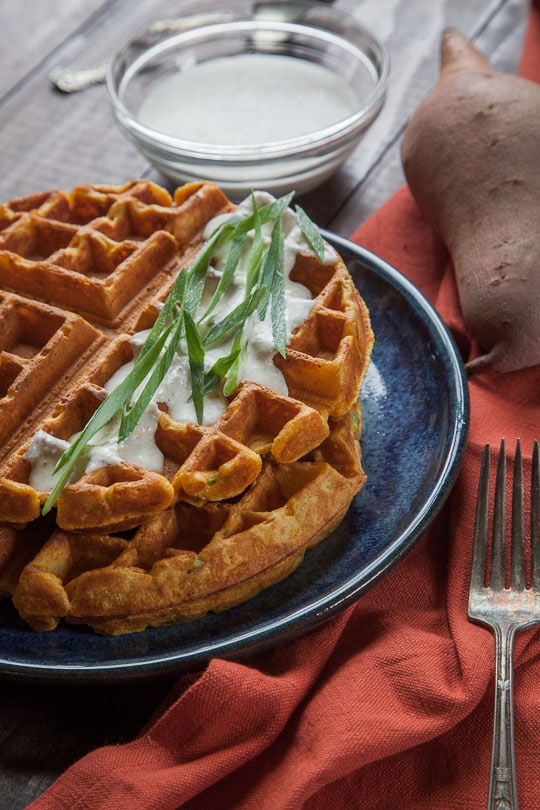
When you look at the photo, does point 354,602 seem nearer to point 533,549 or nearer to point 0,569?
point 533,549

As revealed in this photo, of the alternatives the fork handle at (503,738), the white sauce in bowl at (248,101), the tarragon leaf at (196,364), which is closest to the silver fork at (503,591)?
the fork handle at (503,738)

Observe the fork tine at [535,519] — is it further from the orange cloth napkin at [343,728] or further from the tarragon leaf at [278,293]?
the tarragon leaf at [278,293]

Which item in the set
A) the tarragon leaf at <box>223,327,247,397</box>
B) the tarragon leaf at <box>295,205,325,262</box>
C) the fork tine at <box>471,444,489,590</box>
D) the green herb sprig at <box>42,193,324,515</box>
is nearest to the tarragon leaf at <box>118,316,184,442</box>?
the green herb sprig at <box>42,193,324,515</box>

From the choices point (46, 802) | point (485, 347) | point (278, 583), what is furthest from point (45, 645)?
point (485, 347)

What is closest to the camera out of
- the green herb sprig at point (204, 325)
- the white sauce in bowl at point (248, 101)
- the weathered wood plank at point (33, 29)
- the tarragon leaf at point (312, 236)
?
the green herb sprig at point (204, 325)

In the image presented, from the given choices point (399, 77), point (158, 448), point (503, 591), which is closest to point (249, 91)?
point (399, 77)

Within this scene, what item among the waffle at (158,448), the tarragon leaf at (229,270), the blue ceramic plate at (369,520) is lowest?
the blue ceramic plate at (369,520)

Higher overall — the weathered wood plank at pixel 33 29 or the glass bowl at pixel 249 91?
the weathered wood plank at pixel 33 29
